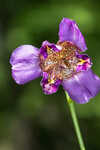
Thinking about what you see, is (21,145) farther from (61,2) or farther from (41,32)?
(61,2)

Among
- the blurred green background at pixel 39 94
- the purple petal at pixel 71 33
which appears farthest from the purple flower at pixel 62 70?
the blurred green background at pixel 39 94

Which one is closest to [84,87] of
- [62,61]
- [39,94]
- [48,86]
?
[48,86]

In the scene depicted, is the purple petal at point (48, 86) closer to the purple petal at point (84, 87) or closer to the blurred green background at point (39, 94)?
the purple petal at point (84, 87)

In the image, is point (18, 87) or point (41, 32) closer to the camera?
point (41, 32)

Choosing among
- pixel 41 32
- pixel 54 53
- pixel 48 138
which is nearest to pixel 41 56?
pixel 54 53

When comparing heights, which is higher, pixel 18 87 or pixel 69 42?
pixel 69 42

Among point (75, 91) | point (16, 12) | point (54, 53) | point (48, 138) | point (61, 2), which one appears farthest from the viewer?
point (48, 138)
